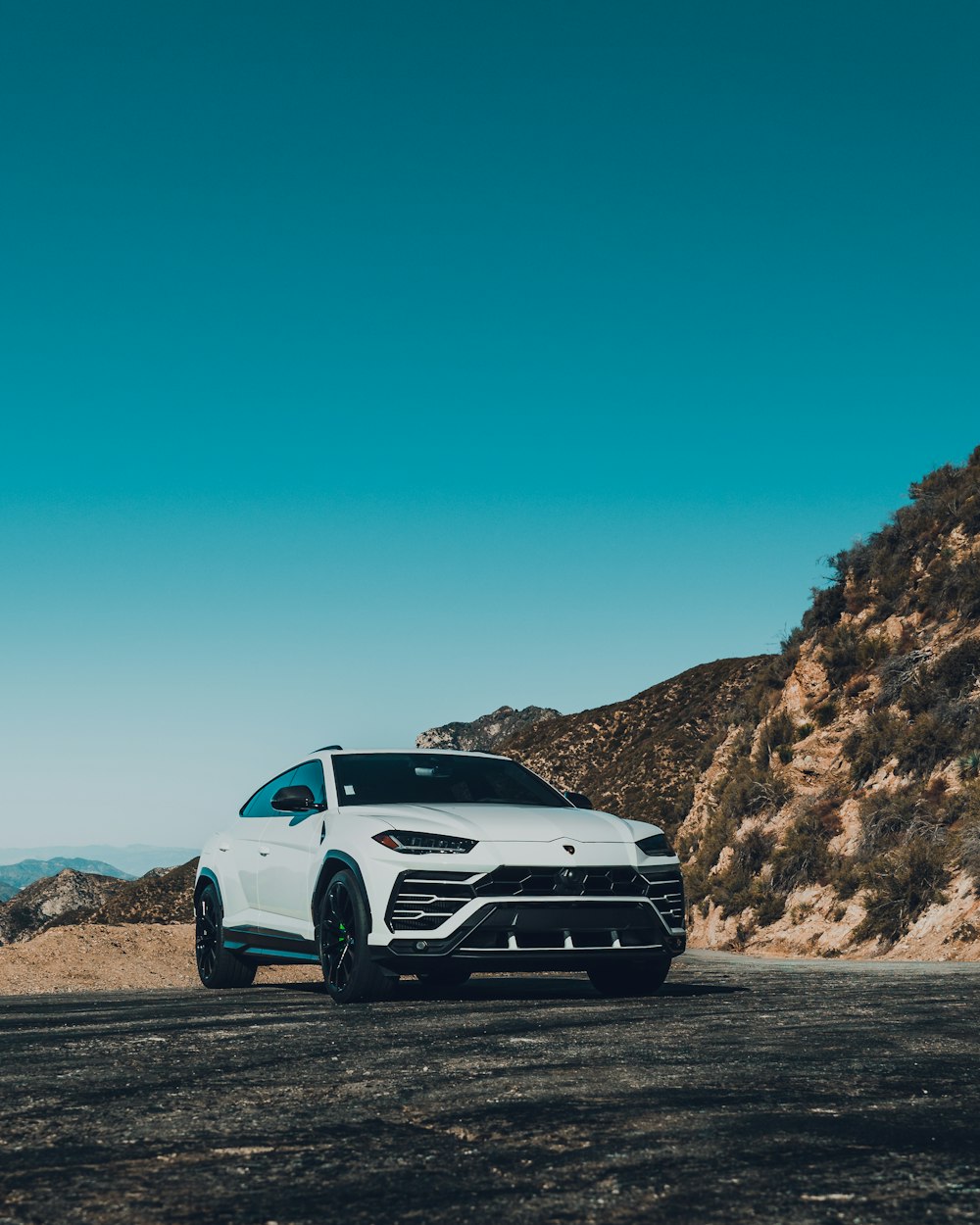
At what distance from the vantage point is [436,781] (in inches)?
403

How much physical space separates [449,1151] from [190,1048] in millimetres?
2717

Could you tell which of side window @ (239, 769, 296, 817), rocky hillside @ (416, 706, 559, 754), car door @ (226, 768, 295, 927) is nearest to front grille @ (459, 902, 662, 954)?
car door @ (226, 768, 295, 927)

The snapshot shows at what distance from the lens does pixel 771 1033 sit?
22.1ft

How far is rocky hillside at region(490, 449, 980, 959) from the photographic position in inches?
802

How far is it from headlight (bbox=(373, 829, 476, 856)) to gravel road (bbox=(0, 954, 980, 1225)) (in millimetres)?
1037

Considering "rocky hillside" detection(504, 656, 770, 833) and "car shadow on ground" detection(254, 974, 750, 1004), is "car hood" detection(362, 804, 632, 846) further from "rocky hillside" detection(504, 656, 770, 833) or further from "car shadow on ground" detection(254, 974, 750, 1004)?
"rocky hillside" detection(504, 656, 770, 833)

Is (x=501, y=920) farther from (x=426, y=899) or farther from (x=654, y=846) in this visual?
(x=654, y=846)

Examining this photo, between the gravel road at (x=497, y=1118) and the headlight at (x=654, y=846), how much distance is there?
4.38 feet

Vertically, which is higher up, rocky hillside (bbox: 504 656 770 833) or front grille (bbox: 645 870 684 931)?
rocky hillside (bbox: 504 656 770 833)

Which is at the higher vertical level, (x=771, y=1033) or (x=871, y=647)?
(x=871, y=647)

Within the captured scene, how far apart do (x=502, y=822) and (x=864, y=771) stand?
17485mm

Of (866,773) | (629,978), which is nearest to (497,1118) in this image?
(629,978)

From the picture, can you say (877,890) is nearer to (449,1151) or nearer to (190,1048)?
(190,1048)

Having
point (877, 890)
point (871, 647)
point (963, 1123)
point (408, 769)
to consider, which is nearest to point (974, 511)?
point (871, 647)
